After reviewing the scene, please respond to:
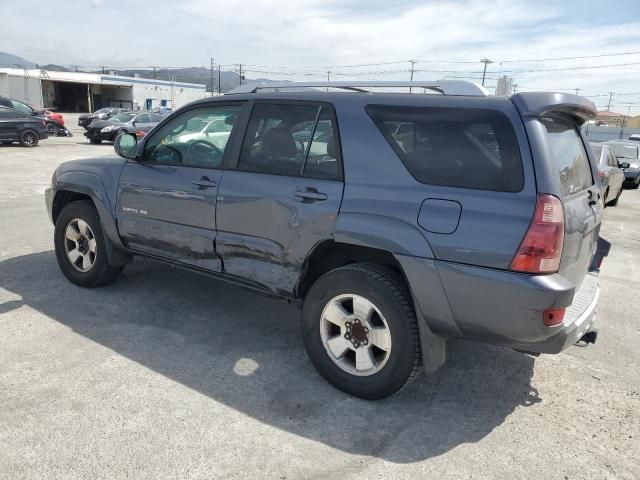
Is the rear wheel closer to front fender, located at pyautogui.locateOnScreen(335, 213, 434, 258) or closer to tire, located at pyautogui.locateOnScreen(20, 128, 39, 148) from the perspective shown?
tire, located at pyautogui.locateOnScreen(20, 128, 39, 148)

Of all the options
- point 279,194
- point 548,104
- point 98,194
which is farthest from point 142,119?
point 548,104

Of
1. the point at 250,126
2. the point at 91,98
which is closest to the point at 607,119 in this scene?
the point at 91,98

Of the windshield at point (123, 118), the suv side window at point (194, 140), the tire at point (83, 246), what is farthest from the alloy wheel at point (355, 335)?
the windshield at point (123, 118)

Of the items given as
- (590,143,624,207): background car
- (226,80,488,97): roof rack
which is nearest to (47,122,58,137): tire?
(590,143,624,207): background car

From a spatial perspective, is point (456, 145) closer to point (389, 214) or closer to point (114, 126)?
point (389, 214)

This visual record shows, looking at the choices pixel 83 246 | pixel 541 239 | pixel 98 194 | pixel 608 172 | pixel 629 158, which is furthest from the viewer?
pixel 629 158

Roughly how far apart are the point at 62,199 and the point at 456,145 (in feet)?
12.6

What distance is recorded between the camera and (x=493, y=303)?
Result: 2672 mm

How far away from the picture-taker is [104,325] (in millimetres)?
4012

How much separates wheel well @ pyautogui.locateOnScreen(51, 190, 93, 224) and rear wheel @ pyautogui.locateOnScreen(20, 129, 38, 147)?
16214mm

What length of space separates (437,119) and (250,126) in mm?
1400

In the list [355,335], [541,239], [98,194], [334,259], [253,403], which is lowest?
[253,403]

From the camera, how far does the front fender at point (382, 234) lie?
2844 mm

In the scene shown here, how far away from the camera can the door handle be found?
3.22m
